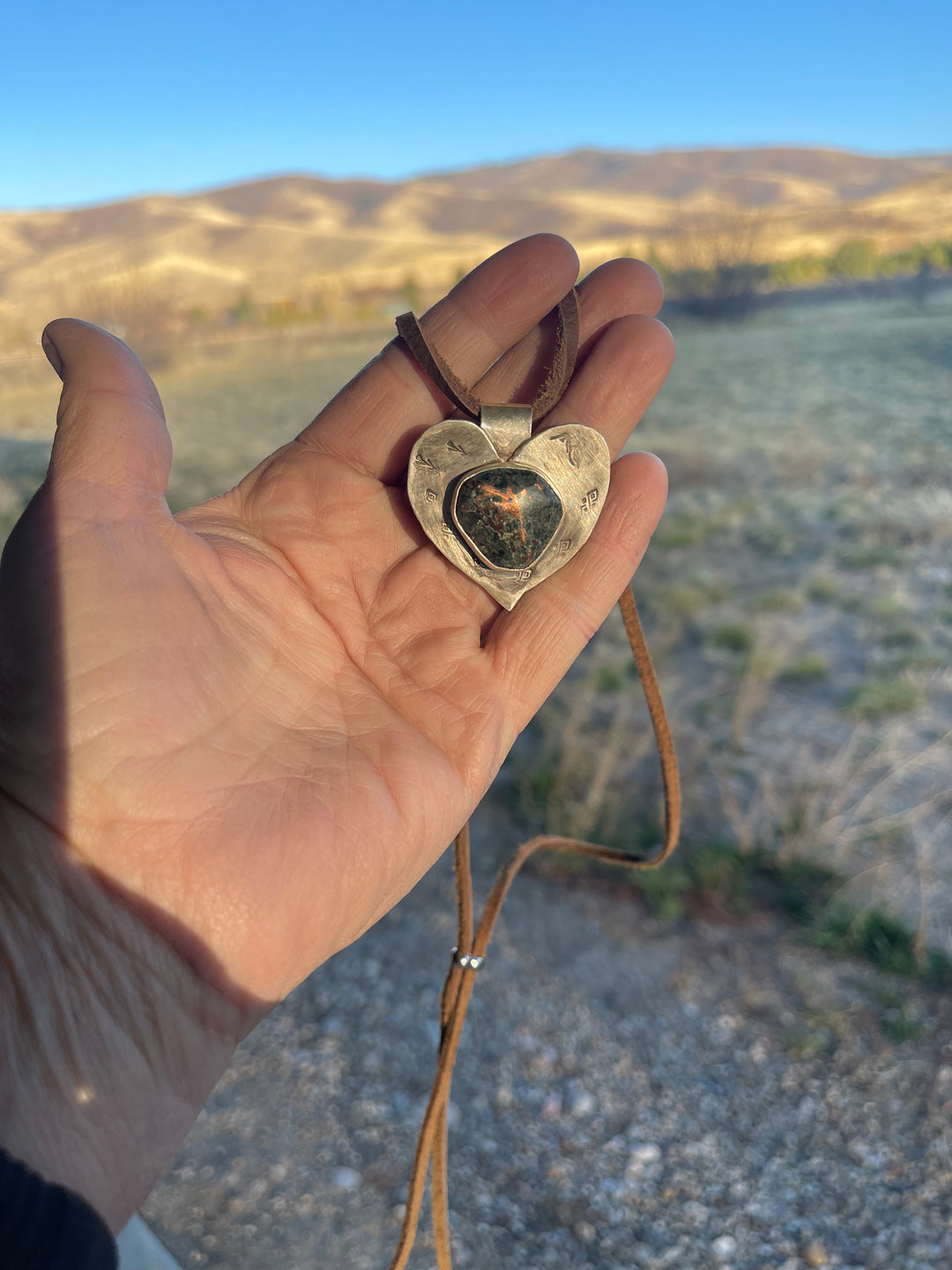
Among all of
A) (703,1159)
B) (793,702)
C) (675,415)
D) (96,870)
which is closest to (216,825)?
(96,870)

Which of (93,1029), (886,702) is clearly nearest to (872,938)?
(886,702)

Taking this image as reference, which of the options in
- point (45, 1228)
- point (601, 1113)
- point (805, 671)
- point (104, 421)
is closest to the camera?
point (45, 1228)

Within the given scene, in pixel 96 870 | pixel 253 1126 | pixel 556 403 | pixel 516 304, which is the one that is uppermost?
pixel 516 304

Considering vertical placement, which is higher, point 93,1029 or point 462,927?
point 93,1029

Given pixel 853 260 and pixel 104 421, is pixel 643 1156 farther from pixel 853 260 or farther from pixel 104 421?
pixel 853 260

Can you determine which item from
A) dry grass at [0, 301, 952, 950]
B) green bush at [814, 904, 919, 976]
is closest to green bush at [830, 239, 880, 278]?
dry grass at [0, 301, 952, 950]

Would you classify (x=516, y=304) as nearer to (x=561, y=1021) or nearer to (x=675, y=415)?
(x=561, y=1021)

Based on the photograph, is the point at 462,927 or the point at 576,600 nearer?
the point at 462,927
